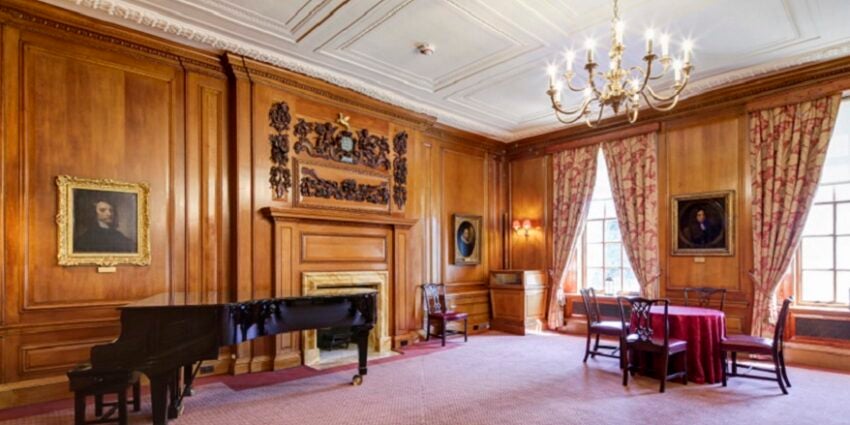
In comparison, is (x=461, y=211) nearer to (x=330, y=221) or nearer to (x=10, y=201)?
(x=330, y=221)

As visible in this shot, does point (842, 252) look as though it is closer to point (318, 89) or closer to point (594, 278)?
point (594, 278)

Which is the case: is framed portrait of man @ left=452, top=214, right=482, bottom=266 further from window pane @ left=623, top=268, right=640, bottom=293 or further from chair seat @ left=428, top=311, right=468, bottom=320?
window pane @ left=623, top=268, right=640, bottom=293

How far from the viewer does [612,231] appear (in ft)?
24.7

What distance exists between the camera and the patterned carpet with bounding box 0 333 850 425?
3.69m

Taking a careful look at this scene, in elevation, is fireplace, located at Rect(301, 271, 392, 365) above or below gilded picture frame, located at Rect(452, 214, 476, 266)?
below

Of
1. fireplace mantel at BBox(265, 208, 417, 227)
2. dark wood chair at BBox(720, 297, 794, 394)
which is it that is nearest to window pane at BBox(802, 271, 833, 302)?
dark wood chair at BBox(720, 297, 794, 394)

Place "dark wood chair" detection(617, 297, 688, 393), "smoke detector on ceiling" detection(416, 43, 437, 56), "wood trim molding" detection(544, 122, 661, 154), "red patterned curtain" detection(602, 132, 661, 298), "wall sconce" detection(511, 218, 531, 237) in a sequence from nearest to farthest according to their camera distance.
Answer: "dark wood chair" detection(617, 297, 688, 393)
"smoke detector on ceiling" detection(416, 43, 437, 56)
"red patterned curtain" detection(602, 132, 661, 298)
"wood trim molding" detection(544, 122, 661, 154)
"wall sconce" detection(511, 218, 531, 237)

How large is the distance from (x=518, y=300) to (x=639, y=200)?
242 cm

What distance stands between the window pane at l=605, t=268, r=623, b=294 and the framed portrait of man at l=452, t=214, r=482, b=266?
6.89ft

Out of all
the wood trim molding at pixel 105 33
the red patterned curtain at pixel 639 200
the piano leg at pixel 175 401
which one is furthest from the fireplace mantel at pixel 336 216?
the red patterned curtain at pixel 639 200

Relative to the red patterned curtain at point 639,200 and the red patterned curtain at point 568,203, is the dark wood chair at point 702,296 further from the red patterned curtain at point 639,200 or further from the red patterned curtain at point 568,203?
the red patterned curtain at point 568,203

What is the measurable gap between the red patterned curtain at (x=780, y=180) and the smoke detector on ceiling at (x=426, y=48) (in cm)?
415

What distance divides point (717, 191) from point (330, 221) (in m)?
5.04

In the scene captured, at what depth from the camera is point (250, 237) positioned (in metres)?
5.11
